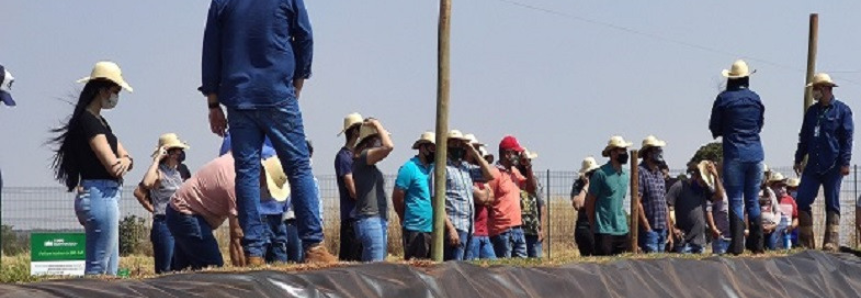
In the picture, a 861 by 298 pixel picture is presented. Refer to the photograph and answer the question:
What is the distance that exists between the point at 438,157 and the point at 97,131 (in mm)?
4032

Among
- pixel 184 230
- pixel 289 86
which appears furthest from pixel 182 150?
pixel 289 86

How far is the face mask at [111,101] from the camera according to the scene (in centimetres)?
938

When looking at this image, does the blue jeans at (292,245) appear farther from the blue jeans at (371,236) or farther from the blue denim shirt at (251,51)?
the blue denim shirt at (251,51)

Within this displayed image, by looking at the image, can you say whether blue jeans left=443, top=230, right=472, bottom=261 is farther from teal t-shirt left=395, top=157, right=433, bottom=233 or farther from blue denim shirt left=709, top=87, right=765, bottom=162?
blue denim shirt left=709, top=87, right=765, bottom=162

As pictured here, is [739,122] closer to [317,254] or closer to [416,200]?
[416,200]

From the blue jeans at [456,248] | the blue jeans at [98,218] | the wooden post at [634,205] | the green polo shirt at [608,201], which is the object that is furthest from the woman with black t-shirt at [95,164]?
the wooden post at [634,205]

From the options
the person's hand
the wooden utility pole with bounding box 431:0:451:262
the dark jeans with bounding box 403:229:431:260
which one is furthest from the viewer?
the dark jeans with bounding box 403:229:431:260

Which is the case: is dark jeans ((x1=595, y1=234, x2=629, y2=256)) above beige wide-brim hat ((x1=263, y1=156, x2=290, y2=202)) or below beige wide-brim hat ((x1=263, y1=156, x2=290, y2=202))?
below

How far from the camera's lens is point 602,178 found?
14875 millimetres

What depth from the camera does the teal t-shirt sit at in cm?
1274

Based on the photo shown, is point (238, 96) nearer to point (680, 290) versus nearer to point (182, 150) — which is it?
point (680, 290)

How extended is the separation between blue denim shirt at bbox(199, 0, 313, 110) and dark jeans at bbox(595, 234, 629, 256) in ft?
20.3

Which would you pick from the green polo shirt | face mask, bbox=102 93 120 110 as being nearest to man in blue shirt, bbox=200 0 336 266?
face mask, bbox=102 93 120 110

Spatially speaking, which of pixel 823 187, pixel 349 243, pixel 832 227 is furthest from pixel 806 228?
pixel 349 243
